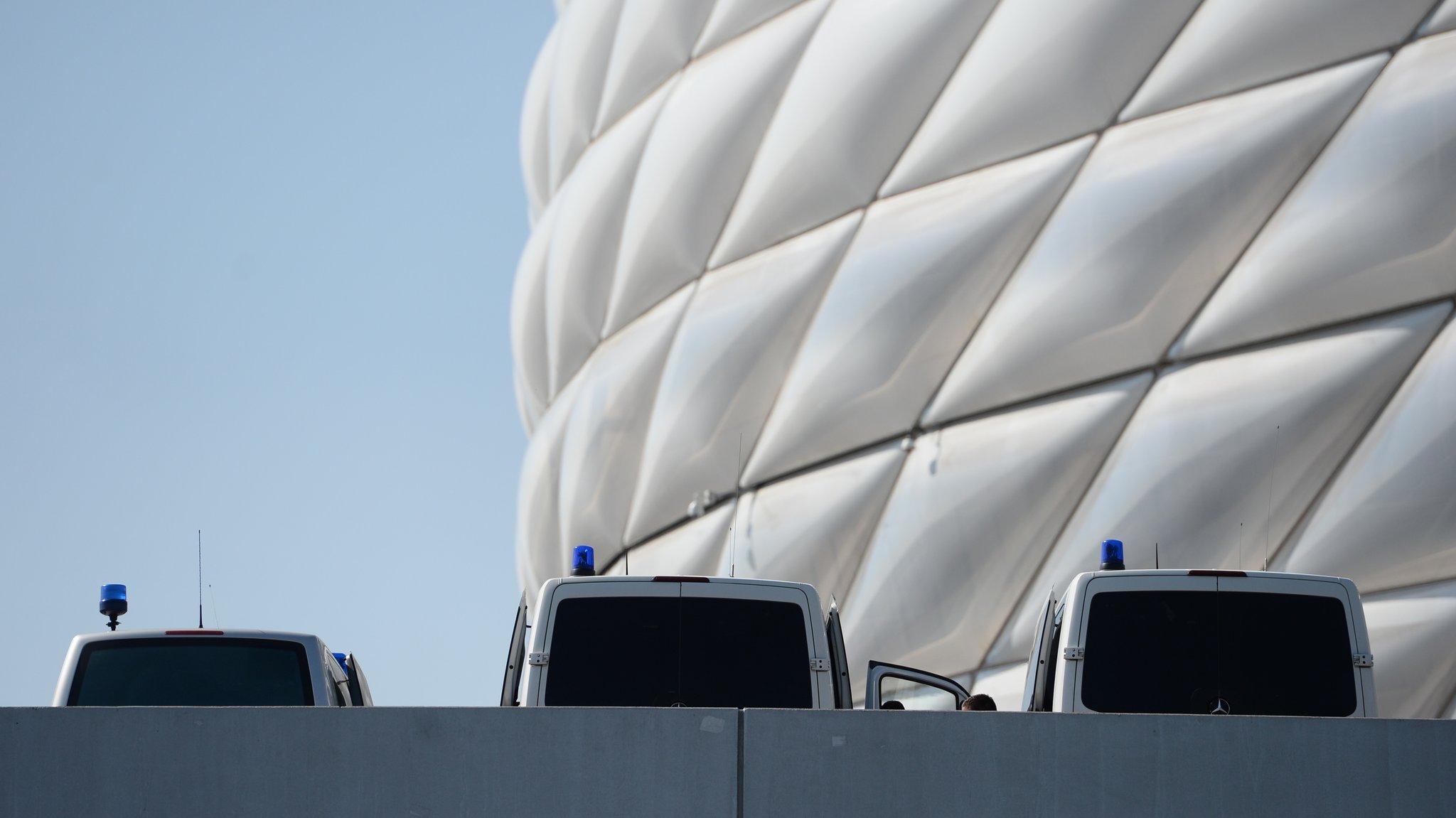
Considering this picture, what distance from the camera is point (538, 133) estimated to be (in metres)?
22.4

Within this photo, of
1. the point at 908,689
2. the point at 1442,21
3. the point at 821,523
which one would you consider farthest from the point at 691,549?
the point at 1442,21

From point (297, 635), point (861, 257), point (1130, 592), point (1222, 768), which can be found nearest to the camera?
point (1222, 768)

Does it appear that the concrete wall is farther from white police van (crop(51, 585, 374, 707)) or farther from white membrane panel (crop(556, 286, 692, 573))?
white membrane panel (crop(556, 286, 692, 573))

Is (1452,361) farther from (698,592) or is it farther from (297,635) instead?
(297,635)

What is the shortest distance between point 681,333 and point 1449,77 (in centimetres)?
671

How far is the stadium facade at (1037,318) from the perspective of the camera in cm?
1262

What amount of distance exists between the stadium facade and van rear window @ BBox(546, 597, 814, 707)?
4376 millimetres

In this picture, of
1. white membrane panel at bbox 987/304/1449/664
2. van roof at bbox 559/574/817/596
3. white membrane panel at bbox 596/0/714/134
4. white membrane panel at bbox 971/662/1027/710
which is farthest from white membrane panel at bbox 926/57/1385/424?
van roof at bbox 559/574/817/596

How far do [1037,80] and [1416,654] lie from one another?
518 centimetres

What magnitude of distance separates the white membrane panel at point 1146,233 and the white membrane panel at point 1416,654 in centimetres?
246

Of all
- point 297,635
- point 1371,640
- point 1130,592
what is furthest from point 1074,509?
point 297,635

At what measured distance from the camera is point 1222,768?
5.89 metres

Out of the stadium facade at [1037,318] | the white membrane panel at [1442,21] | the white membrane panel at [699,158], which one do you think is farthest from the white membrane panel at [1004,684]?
the white membrane panel at [1442,21]

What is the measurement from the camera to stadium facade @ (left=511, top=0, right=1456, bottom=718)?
1262 cm
